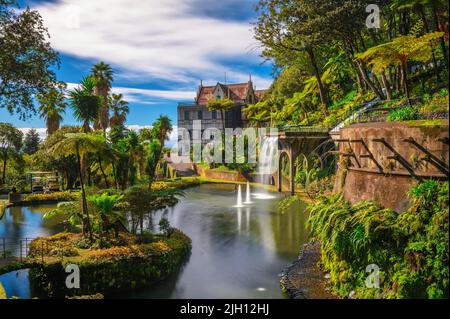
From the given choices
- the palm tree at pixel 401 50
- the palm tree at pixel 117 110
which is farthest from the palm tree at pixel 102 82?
the palm tree at pixel 401 50

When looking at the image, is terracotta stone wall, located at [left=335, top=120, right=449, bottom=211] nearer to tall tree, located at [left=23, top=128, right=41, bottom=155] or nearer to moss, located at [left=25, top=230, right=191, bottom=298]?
moss, located at [left=25, top=230, right=191, bottom=298]

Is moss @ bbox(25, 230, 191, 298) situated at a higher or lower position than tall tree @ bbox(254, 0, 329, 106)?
lower

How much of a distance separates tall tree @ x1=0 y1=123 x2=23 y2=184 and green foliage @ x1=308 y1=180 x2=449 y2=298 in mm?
37656

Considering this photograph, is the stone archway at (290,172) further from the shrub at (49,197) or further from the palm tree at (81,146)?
the palm tree at (81,146)

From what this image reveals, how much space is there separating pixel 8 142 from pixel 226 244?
3187cm

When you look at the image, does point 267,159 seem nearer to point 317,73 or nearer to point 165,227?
point 317,73

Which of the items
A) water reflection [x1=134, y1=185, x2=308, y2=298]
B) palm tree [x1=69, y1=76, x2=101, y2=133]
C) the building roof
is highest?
the building roof

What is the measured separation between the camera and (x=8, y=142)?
40625 millimetres

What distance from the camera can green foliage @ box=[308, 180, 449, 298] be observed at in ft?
31.2

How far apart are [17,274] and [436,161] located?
14619 millimetres

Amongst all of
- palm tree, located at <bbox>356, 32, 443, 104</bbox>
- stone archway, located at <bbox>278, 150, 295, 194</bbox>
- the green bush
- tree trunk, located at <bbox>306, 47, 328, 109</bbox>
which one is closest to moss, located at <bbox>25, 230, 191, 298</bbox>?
the green bush

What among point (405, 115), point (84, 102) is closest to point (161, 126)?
point (84, 102)

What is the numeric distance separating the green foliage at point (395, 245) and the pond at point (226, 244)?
2.60 m
